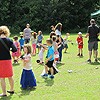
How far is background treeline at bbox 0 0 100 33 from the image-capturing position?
37.2 metres

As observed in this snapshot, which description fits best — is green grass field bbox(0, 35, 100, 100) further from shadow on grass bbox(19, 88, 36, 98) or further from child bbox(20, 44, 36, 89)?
child bbox(20, 44, 36, 89)

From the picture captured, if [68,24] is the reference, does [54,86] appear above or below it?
below

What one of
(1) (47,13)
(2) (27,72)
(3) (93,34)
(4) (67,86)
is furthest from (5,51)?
(1) (47,13)

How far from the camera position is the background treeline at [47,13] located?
122 feet

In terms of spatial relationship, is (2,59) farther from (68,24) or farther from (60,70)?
(68,24)

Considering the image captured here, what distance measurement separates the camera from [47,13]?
1469 inches

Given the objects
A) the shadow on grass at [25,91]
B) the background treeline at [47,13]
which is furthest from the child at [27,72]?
the background treeline at [47,13]

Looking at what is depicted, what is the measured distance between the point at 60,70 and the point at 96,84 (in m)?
2.74

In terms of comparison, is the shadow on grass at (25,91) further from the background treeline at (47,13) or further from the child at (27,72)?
the background treeline at (47,13)

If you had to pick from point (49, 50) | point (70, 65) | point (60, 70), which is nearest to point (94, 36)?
point (70, 65)

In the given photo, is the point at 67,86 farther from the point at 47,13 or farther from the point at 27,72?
the point at 47,13

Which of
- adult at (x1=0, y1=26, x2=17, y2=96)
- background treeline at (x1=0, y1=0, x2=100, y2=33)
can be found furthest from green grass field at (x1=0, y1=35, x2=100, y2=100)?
background treeline at (x1=0, y1=0, x2=100, y2=33)

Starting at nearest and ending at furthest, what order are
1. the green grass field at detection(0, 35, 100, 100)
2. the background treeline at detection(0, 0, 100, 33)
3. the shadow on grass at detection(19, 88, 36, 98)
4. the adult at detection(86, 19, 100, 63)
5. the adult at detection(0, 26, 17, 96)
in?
the adult at detection(0, 26, 17, 96) < the green grass field at detection(0, 35, 100, 100) < the shadow on grass at detection(19, 88, 36, 98) < the adult at detection(86, 19, 100, 63) < the background treeline at detection(0, 0, 100, 33)

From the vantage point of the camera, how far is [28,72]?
9008 mm
